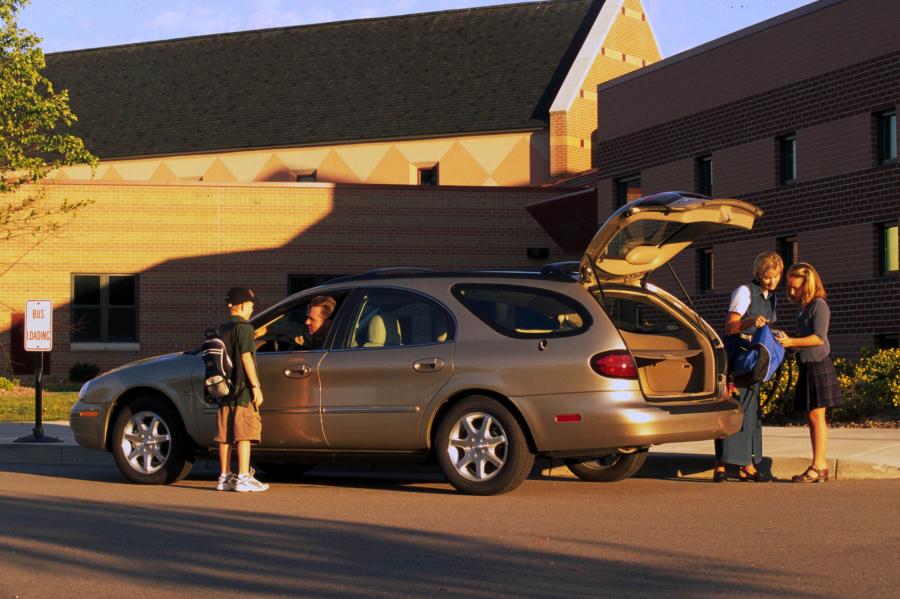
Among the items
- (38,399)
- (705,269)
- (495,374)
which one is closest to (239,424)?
(495,374)

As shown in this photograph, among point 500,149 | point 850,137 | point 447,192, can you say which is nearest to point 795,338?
point 850,137

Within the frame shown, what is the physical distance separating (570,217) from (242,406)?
2378 cm

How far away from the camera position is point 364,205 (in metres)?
36.4

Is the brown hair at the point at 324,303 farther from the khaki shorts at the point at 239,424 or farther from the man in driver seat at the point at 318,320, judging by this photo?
the khaki shorts at the point at 239,424

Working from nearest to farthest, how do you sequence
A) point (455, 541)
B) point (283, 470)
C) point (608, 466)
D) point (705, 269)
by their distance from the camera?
point (455, 541) → point (608, 466) → point (283, 470) → point (705, 269)

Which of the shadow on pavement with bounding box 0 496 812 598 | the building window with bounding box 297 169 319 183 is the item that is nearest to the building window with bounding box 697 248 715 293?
the building window with bounding box 297 169 319 183

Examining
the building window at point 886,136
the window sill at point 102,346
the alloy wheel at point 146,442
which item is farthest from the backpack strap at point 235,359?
the window sill at point 102,346

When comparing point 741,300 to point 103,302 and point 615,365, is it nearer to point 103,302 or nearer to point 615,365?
point 615,365

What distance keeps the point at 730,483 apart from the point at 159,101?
1546 inches

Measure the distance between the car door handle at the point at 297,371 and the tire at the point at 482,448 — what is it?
1.29 metres

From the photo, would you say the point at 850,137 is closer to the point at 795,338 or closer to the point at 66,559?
the point at 795,338

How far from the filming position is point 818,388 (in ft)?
38.4

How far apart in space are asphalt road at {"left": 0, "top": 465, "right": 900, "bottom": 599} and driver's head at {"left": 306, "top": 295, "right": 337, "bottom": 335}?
1.38m

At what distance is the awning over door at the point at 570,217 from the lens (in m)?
33.8
